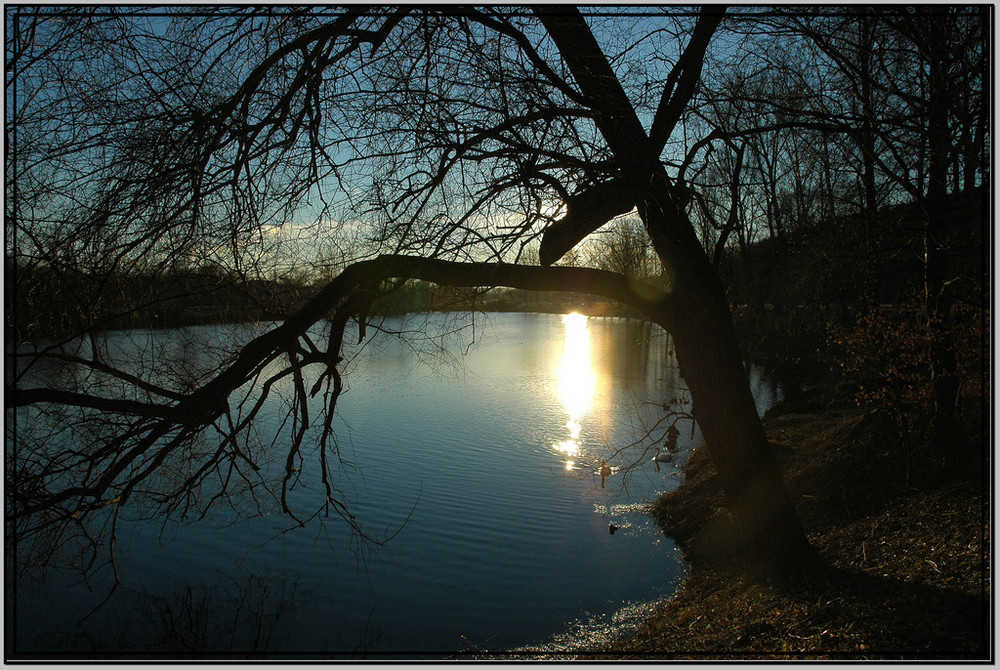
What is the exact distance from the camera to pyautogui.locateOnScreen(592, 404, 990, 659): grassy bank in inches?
134

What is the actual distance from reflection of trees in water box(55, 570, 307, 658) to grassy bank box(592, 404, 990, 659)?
10.9 ft

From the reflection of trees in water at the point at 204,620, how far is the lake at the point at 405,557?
Result: 0.02 m

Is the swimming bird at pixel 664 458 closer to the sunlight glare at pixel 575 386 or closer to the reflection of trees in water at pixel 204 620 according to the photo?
the sunlight glare at pixel 575 386

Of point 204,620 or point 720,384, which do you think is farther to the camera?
point 204,620

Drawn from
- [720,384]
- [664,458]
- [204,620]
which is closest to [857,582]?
[720,384]

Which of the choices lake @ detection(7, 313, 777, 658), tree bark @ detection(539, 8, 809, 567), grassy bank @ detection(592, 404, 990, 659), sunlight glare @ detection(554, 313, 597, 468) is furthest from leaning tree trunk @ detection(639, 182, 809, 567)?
sunlight glare @ detection(554, 313, 597, 468)

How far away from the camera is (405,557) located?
294 inches

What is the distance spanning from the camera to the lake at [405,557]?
229 inches

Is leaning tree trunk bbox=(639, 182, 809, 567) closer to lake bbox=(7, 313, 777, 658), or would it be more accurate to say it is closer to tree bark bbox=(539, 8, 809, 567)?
tree bark bbox=(539, 8, 809, 567)

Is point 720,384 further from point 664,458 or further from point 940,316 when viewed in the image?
point 664,458

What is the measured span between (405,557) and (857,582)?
191 inches

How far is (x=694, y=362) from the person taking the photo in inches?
180

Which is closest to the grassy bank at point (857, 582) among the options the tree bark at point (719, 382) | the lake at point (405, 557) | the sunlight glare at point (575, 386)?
the tree bark at point (719, 382)

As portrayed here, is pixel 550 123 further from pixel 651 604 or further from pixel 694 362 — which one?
pixel 651 604
